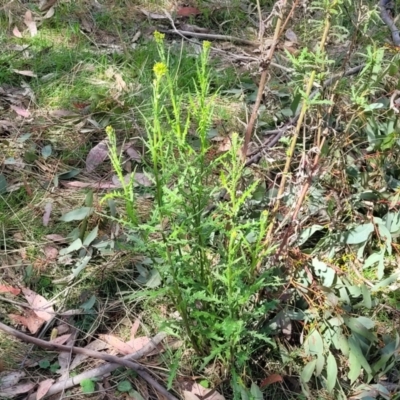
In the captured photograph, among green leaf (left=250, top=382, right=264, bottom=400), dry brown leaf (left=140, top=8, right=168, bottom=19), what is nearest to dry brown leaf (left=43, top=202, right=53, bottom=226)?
green leaf (left=250, top=382, right=264, bottom=400)

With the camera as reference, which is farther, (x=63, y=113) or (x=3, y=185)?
(x=63, y=113)

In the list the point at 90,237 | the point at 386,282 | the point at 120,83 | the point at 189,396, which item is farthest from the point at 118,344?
the point at 120,83

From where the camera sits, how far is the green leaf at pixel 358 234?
195 centimetres

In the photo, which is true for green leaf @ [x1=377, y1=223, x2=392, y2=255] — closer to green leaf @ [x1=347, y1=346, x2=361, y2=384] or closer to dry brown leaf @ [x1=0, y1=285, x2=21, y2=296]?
green leaf @ [x1=347, y1=346, x2=361, y2=384]

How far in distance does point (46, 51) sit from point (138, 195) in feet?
3.55

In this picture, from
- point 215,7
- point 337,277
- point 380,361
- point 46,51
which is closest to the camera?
point 380,361

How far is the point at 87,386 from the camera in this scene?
1742 mm

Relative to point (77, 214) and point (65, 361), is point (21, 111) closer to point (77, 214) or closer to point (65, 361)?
point (77, 214)

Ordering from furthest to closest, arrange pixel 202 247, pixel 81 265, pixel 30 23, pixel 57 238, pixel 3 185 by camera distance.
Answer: pixel 30 23 → pixel 3 185 → pixel 57 238 → pixel 81 265 → pixel 202 247

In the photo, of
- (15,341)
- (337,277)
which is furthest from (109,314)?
(337,277)

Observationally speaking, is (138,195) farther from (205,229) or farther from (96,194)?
(205,229)

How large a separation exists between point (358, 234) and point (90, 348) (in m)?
0.93

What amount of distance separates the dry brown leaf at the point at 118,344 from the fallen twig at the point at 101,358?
3cm

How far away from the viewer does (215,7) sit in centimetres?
322
